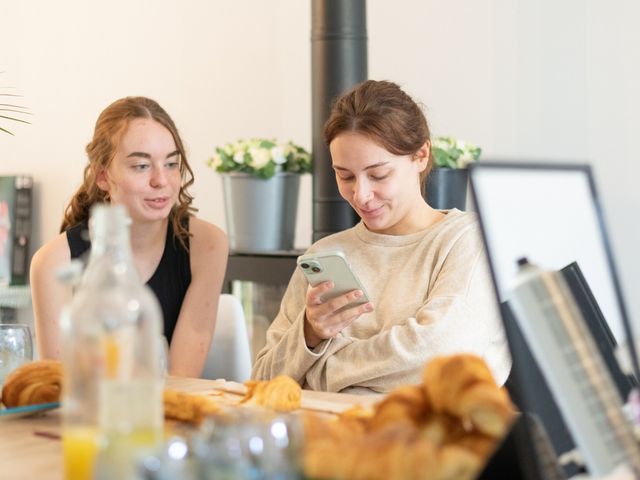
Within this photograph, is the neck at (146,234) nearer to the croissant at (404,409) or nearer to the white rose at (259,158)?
the white rose at (259,158)

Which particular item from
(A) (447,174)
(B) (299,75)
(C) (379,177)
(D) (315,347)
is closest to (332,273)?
(D) (315,347)

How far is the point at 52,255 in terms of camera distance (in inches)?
91.5

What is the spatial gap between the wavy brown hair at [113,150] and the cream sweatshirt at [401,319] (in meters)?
0.41

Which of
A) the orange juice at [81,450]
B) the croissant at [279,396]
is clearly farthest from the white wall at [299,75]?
the orange juice at [81,450]

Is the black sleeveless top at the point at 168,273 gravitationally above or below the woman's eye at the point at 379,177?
below

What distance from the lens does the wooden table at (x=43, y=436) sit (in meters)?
1.12

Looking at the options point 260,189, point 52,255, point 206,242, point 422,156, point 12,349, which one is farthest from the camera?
point 260,189

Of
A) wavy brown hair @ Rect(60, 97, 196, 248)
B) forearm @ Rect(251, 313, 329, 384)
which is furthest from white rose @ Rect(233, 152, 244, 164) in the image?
forearm @ Rect(251, 313, 329, 384)

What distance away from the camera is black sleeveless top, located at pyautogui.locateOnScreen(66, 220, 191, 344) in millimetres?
2389

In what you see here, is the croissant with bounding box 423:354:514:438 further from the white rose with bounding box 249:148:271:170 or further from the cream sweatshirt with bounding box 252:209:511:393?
the white rose with bounding box 249:148:271:170

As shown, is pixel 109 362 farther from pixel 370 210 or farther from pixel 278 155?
pixel 278 155

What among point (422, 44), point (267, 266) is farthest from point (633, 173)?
point (267, 266)

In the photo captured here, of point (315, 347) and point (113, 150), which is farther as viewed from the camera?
point (113, 150)

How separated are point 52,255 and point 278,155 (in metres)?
1.17
